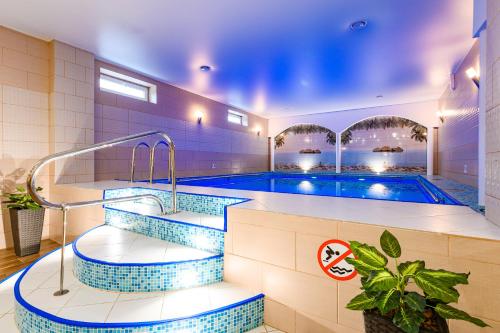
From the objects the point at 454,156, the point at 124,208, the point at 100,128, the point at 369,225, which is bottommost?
the point at 124,208

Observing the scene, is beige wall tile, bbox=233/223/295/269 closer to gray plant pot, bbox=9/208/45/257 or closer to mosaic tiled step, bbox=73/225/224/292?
mosaic tiled step, bbox=73/225/224/292

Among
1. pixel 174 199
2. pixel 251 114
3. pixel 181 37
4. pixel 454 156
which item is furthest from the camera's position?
pixel 251 114

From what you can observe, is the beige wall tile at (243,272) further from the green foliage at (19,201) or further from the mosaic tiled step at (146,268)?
the green foliage at (19,201)

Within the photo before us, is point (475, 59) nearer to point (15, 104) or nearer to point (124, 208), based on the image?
point (124, 208)

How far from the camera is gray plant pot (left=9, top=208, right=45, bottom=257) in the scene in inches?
116

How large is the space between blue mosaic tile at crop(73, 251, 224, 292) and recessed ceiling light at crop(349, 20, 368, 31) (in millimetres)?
3343

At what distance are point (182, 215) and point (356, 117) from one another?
7.53 meters

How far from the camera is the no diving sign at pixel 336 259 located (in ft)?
4.69

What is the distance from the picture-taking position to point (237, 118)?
27.9 feet

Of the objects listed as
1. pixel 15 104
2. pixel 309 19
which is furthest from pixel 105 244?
pixel 309 19

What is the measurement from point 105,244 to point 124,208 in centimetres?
82

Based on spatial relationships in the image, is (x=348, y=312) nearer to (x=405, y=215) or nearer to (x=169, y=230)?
(x=405, y=215)

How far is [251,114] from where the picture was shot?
9.08 meters

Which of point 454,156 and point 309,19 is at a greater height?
point 309,19
